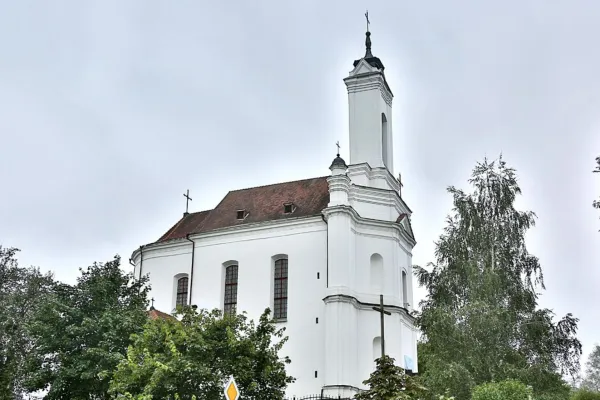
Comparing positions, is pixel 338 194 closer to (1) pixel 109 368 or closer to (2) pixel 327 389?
(2) pixel 327 389

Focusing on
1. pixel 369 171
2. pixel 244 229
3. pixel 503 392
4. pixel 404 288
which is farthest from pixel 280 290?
pixel 503 392

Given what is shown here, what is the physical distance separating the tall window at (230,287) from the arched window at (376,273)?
7.97m

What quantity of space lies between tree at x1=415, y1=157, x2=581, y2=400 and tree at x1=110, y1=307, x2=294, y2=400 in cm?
803

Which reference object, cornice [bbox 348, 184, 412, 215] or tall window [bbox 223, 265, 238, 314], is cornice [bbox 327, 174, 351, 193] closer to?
cornice [bbox 348, 184, 412, 215]

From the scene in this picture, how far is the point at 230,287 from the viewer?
134ft

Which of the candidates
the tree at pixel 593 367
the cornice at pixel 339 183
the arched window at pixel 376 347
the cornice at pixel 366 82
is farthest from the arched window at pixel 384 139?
the tree at pixel 593 367

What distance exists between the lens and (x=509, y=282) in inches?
1289

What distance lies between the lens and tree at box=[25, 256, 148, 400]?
2736 centimetres

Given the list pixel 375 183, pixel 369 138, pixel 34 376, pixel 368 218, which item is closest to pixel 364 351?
pixel 368 218

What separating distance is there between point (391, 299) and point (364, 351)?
11.0ft

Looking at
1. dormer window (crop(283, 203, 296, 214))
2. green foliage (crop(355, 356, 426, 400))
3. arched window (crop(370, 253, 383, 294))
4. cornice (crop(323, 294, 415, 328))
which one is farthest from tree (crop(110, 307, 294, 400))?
dormer window (crop(283, 203, 296, 214))

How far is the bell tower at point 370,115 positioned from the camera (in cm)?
4159

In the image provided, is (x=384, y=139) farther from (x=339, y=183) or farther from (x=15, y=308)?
(x=15, y=308)

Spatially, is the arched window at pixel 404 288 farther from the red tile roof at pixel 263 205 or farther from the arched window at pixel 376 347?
the red tile roof at pixel 263 205
